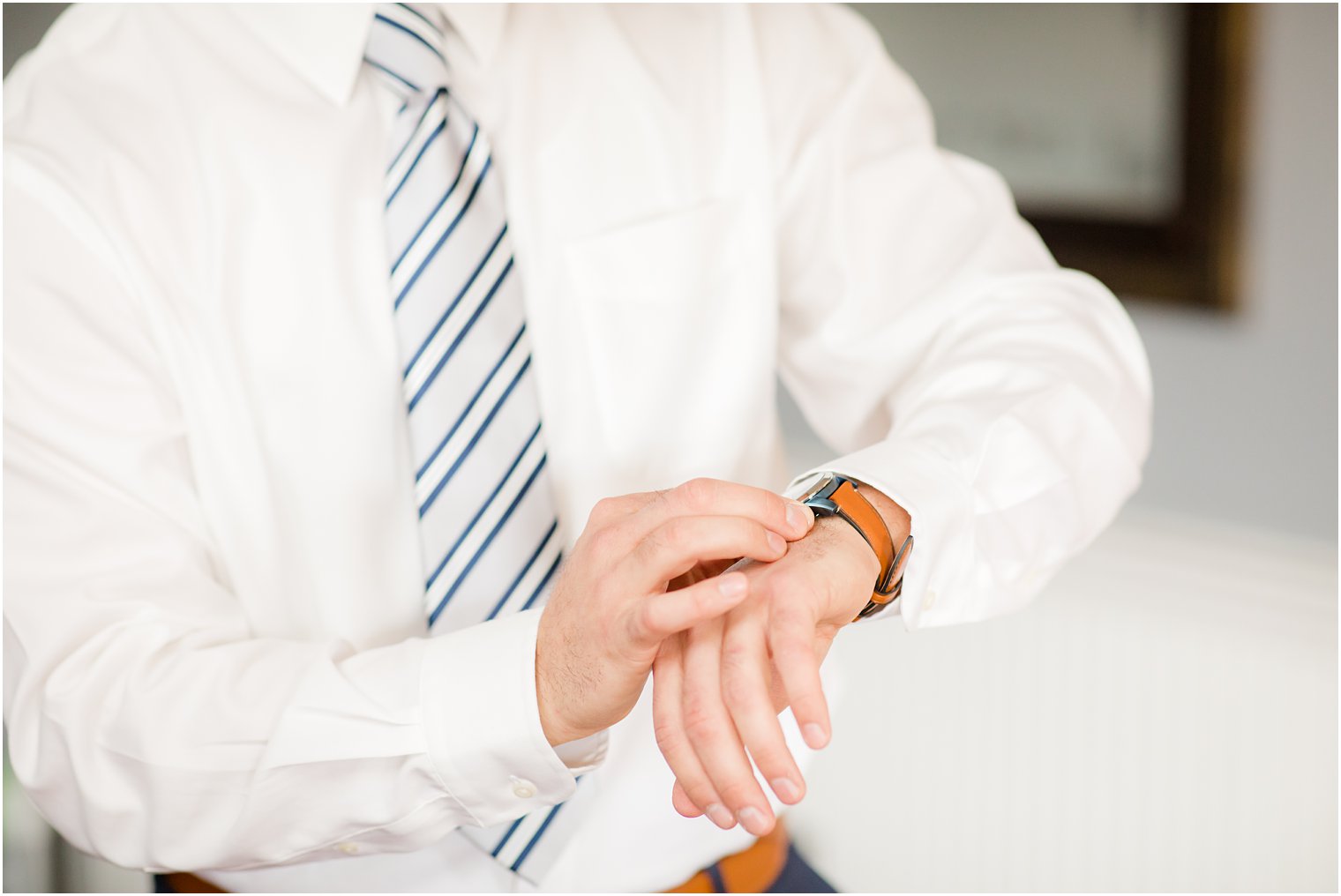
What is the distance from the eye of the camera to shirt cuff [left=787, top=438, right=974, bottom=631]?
2.54 feet

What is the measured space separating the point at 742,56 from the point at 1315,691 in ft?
3.68

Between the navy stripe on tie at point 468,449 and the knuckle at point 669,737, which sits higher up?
the navy stripe on tie at point 468,449

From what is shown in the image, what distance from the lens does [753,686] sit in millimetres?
613

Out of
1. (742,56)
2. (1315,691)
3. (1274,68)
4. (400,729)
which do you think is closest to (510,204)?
(742,56)

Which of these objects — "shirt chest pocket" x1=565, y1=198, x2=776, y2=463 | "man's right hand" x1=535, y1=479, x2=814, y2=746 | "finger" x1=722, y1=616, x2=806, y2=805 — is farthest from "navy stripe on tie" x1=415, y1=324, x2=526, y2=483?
"finger" x1=722, y1=616, x2=806, y2=805

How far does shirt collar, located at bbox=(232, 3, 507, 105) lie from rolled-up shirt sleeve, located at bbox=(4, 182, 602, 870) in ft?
0.61

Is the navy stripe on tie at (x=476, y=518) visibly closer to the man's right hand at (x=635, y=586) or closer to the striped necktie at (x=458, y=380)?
the striped necktie at (x=458, y=380)

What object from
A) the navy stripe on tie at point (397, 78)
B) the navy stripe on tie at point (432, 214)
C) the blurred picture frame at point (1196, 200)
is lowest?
the blurred picture frame at point (1196, 200)

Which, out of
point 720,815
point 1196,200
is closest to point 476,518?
point 720,815

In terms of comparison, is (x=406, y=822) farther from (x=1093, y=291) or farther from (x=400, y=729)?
(x=1093, y=291)

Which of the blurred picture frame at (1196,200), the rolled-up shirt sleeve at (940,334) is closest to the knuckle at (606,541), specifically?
the rolled-up shirt sleeve at (940,334)

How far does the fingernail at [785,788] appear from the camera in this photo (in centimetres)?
60

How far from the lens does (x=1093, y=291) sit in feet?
3.42

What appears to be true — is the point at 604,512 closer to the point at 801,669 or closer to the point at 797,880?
the point at 801,669
